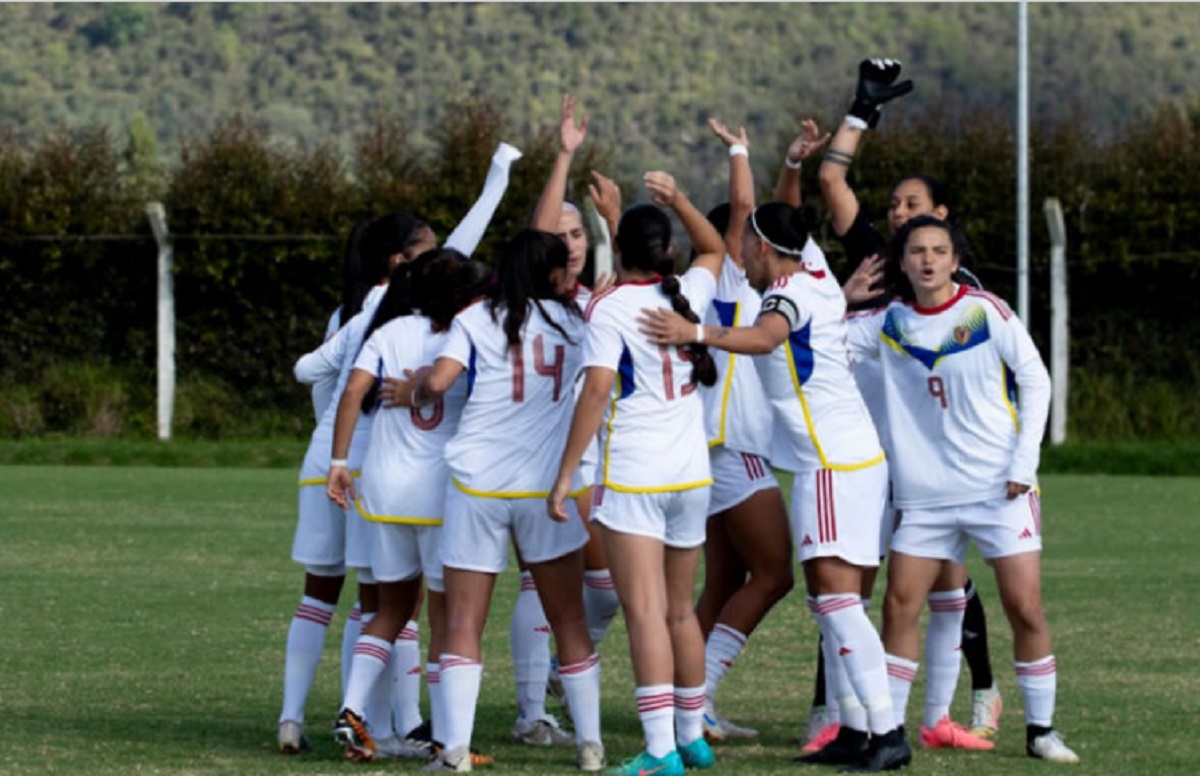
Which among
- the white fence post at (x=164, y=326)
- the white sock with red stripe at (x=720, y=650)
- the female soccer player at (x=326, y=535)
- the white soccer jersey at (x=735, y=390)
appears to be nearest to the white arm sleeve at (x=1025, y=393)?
the white soccer jersey at (x=735, y=390)

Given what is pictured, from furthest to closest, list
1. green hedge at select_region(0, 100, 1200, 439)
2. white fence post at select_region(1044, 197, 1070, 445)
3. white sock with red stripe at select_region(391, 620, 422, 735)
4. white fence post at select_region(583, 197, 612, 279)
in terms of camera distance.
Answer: green hedge at select_region(0, 100, 1200, 439) < white fence post at select_region(1044, 197, 1070, 445) < white fence post at select_region(583, 197, 612, 279) < white sock with red stripe at select_region(391, 620, 422, 735)

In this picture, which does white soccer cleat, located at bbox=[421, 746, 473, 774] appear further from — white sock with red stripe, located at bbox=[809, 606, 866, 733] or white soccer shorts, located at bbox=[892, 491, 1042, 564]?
white soccer shorts, located at bbox=[892, 491, 1042, 564]

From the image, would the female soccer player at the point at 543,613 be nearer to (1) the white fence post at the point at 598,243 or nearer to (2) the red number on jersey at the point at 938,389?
(2) the red number on jersey at the point at 938,389

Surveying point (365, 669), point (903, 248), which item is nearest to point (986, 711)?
point (903, 248)

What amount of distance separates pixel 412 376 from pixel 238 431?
21.3m

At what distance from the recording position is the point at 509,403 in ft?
25.0

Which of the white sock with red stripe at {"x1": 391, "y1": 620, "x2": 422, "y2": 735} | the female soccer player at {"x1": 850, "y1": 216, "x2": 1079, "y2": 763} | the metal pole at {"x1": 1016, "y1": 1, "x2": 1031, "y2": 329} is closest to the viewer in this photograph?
the female soccer player at {"x1": 850, "y1": 216, "x2": 1079, "y2": 763}

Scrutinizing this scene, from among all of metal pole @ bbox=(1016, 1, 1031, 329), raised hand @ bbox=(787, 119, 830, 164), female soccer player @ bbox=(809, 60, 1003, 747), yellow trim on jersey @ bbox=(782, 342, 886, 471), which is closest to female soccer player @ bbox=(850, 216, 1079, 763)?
yellow trim on jersey @ bbox=(782, 342, 886, 471)

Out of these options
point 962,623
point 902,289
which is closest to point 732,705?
point 962,623

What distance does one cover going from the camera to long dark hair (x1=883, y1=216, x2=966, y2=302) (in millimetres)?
7871

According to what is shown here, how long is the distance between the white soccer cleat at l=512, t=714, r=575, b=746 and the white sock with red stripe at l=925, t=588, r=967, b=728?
55.9 inches

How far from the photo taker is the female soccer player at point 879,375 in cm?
830

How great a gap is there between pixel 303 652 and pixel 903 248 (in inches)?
108

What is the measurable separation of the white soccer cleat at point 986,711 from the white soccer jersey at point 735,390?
135 centimetres
